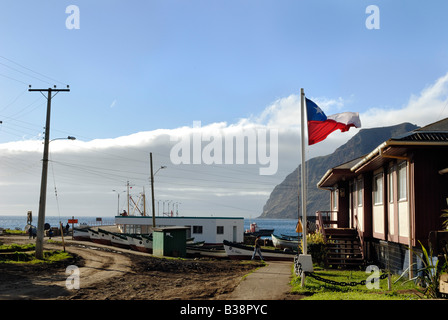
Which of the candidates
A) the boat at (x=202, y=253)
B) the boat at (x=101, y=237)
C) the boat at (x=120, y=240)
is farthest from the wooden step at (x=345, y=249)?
the boat at (x=101, y=237)

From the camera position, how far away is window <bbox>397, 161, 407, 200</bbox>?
57.7 ft

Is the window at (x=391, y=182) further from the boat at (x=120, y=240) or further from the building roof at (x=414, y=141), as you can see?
the boat at (x=120, y=240)

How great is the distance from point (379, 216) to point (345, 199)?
8871mm

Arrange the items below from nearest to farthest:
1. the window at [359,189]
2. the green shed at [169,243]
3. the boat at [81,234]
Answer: the window at [359,189] → the green shed at [169,243] → the boat at [81,234]

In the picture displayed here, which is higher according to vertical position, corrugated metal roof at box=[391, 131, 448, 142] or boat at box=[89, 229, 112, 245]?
corrugated metal roof at box=[391, 131, 448, 142]

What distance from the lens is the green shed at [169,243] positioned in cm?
3356

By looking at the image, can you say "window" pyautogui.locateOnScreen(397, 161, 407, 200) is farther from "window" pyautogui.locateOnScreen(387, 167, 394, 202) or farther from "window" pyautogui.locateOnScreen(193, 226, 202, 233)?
"window" pyautogui.locateOnScreen(193, 226, 202, 233)

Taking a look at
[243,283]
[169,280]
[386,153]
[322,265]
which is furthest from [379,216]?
[169,280]

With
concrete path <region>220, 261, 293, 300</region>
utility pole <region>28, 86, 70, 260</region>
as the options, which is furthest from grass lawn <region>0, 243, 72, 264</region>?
concrete path <region>220, 261, 293, 300</region>

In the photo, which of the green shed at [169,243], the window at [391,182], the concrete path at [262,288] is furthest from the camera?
Answer: the green shed at [169,243]

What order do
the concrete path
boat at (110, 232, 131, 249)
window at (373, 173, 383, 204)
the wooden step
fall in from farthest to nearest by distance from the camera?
boat at (110, 232, 131, 249)
the wooden step
window at (373, 173, 383, 204)
the concrete path

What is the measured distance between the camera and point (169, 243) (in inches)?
1331

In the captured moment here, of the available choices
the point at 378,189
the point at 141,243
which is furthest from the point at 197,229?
the point at 378,189

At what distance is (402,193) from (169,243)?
1955 centimetres
